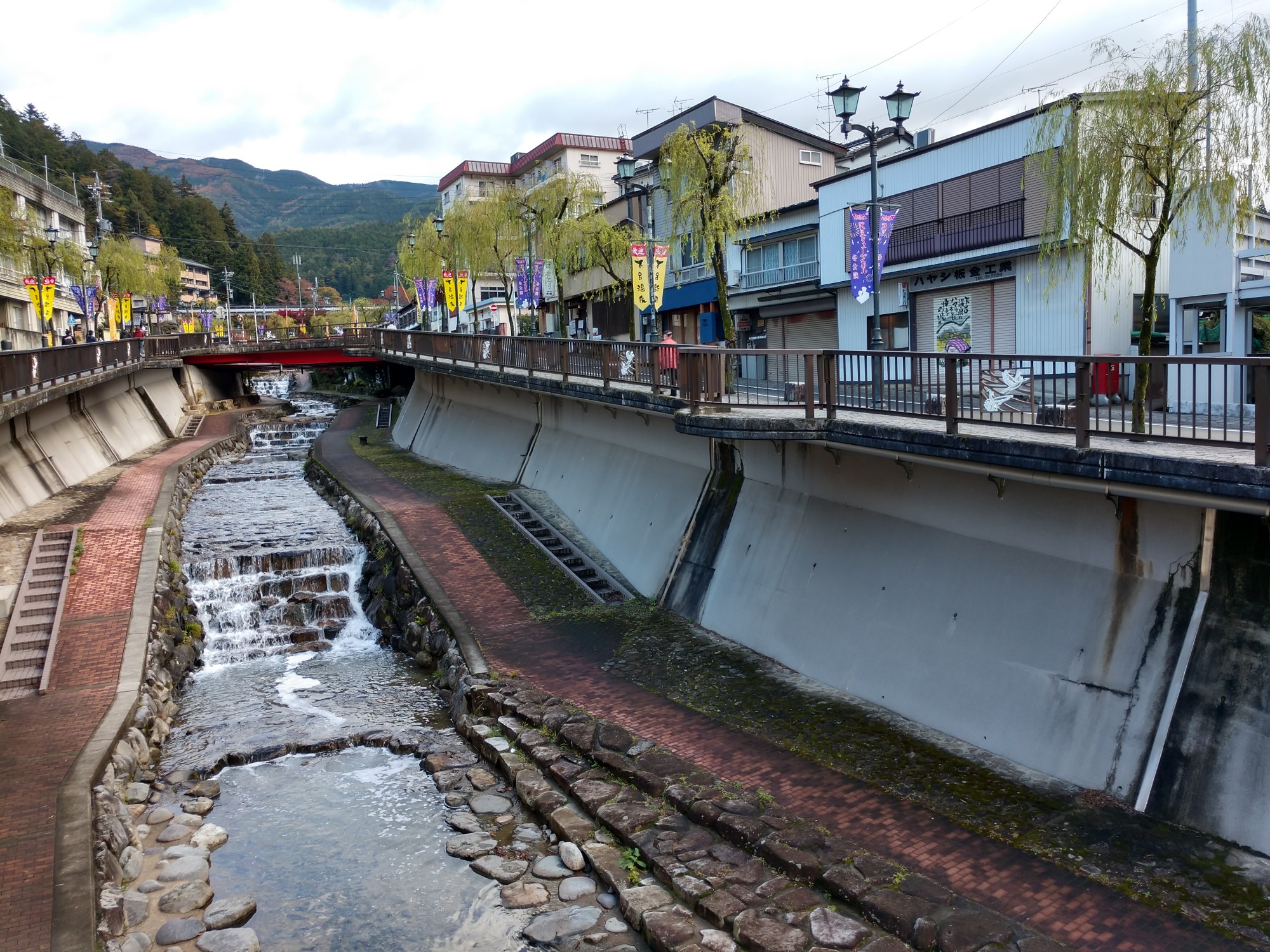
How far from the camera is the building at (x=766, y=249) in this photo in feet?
97.8

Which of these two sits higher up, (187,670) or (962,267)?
(962,267)

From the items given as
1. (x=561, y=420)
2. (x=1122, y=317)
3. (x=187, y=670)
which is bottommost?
(x=187, y=670)

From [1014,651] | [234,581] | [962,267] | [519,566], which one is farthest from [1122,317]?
[234,581]

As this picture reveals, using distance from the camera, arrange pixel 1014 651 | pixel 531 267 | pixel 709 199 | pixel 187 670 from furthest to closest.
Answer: pixel 531 267
pixel 709 199
pixel 187 670
pixel 1014 651

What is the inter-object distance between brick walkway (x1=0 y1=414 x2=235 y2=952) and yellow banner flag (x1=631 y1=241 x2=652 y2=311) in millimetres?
13329

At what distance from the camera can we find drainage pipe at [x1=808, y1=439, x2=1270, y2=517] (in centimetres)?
814

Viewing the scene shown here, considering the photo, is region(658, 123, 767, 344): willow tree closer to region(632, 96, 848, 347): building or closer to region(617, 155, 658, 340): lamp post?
region(617, 155, 658, 340): lamp post

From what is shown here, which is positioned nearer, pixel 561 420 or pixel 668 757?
pixel 668 757

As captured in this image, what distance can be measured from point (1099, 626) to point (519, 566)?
12.2 meters

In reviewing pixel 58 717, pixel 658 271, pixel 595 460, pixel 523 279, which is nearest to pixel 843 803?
pixel 58 717

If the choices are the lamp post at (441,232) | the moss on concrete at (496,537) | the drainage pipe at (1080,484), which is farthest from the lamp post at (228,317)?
the drainage pipe at (1080,484)

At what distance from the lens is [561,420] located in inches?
988

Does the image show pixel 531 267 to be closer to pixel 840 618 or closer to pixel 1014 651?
pixel 840 618

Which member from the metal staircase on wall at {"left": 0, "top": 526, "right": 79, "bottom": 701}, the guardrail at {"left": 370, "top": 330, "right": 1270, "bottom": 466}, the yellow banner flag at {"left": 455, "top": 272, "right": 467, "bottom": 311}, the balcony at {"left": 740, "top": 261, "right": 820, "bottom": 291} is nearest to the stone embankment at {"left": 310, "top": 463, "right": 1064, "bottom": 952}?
the guardrail at {"left": 370, "top": 330, "right": 1270, "bottom": 466}
